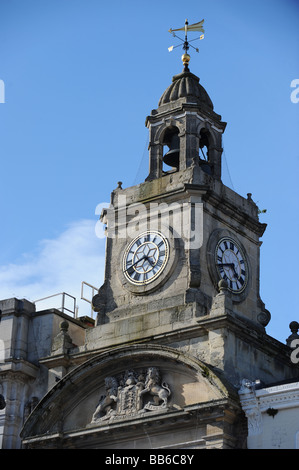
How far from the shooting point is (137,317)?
4781cm

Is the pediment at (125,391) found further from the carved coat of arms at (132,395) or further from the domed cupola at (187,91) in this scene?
the domed cupola at (187,91)

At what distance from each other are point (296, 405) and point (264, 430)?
1334 millimetres

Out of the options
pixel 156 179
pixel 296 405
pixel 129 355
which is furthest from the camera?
pixel 156 179

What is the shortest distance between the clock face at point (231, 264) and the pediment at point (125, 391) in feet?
15.8

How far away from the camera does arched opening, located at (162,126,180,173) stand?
170 ft

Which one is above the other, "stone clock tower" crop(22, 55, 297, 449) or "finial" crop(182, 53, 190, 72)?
"finial" crop(182, 53, 190, 72)

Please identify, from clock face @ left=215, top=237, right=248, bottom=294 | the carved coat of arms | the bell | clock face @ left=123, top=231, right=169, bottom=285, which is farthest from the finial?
the carved coat of arms

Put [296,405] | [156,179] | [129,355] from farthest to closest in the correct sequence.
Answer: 1. [156,179]
2. [129,355]
3. [296,405]

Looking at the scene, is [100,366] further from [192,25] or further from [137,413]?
[192,25]

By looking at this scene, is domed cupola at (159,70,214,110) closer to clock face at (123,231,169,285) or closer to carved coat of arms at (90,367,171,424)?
clock face at (123,231,169,285)

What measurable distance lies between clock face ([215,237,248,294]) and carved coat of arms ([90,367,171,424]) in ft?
16.6

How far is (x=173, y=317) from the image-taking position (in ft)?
154
